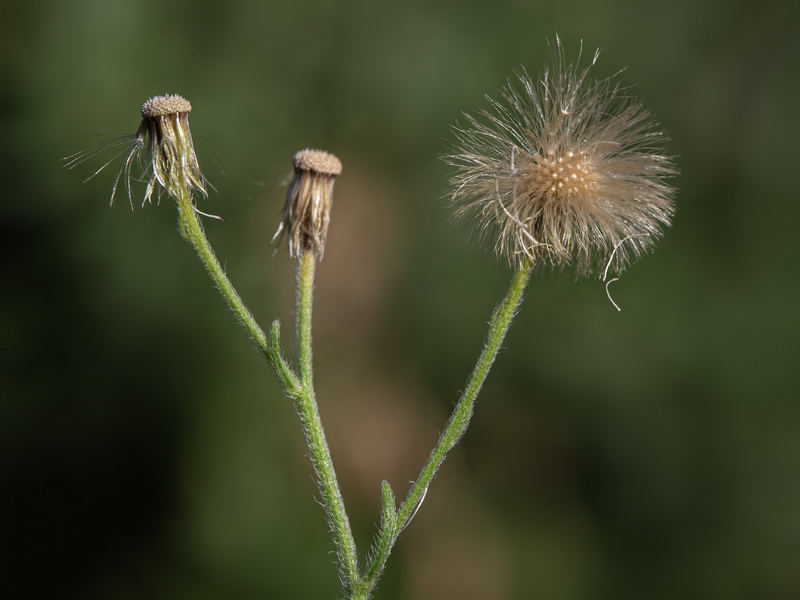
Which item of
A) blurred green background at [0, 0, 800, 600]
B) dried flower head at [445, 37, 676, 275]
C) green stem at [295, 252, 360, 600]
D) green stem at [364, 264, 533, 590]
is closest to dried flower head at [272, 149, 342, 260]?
green stem at [295, 252, 360, 600]

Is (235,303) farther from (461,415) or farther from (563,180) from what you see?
(563,180)

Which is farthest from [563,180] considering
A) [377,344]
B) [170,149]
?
[377,344]

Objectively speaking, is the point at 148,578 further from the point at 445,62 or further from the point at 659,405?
the point at 445,62

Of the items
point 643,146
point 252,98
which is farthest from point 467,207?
point 252,98

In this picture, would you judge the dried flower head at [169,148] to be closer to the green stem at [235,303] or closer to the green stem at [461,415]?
the green stem at [235,303]

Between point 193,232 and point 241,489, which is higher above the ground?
point 193,232

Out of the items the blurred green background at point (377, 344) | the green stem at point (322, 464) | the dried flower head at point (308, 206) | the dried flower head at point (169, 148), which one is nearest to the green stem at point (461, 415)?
the green stem at point (322, 464)

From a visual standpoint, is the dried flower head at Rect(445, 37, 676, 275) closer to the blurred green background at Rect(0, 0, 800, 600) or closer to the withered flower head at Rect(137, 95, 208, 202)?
the withered flower head at Rect(137, 95, 208, 202)

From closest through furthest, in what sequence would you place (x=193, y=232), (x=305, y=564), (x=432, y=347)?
1. (x=193, y=232)
2. (x=305, y=564)
3. (x=432, y=347)
